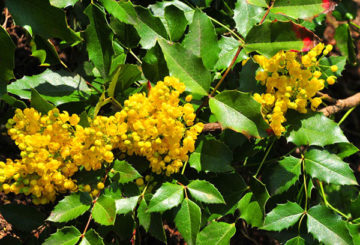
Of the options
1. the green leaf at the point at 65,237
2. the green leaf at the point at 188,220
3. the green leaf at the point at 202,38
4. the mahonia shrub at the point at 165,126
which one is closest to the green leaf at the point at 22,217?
the mahonia shrub at the point at 165,126

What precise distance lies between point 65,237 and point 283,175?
0.95 meters

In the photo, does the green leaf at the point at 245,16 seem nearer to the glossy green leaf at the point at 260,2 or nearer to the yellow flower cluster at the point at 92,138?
the glossy green leaf at the point at 260,2

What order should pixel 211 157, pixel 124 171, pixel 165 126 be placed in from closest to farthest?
pixel 165 126 < pixel 124 171 < pixel 211 157

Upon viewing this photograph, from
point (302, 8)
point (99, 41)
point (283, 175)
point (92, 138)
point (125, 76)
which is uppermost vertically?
point (302, 8)

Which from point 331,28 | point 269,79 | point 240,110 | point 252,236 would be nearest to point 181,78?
point 240,110

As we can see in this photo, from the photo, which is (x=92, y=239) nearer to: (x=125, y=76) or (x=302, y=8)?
(x=125, y=76)

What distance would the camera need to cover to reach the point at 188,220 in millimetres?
1324

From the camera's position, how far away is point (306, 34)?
4.00 feet

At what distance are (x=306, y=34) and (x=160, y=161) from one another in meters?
0.70

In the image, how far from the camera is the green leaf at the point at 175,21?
153 centimetres

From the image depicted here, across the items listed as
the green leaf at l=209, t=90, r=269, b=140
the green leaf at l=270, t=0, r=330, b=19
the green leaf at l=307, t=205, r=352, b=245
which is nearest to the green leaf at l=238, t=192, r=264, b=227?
the green leaf at l=307, t=205, r=352, b=245

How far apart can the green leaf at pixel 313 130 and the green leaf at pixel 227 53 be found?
369 mm

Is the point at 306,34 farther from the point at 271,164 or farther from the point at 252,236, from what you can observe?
the point at 252,236

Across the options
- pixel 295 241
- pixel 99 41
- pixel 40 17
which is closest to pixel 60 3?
pixel 40 17
